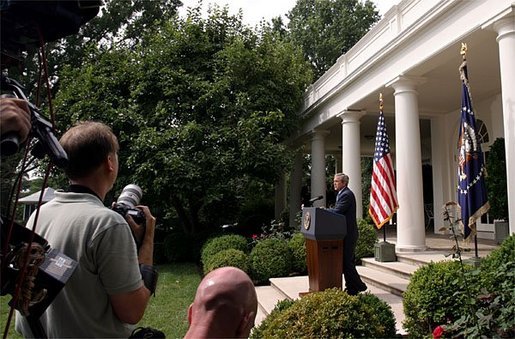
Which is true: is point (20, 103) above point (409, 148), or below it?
below

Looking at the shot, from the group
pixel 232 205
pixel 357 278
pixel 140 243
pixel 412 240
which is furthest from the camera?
pixel 232 205

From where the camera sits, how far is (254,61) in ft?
41.5

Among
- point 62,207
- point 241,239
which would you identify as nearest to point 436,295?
point 62,207

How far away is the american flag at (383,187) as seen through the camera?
8391 mm

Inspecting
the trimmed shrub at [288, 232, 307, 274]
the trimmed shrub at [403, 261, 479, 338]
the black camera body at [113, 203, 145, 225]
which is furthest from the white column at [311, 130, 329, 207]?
the black camera body at [113, 203, 145, 225]

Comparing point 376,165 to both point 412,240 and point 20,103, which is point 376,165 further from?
point 20,103

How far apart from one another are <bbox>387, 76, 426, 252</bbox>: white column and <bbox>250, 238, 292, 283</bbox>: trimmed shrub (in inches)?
97.0

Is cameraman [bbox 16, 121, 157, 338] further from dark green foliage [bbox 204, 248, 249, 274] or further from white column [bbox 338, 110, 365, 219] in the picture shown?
white column [bbox 338, 110, 365, 219]

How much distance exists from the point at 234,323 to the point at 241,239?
8978 millimetres

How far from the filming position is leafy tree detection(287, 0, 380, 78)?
94.0 feet

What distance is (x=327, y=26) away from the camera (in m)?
30.8

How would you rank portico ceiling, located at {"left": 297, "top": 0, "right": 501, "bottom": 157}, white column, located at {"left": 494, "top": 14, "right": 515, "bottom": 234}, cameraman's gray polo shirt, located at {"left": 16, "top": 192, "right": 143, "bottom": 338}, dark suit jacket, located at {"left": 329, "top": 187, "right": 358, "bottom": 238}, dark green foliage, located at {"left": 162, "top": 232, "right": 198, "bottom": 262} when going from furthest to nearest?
dark green foliage, located at {"left": 162, "top": 232, "right": 198, "bottom": 262} → portico ceiling, located at {"left": 297, "top": 0, "right": 501, "bottom": 157} → dark suit jacket, located at {"left": 329, "top": 187, "right": 358, "bottom": 238} → white column, located at {"left": 494, "top": 14, "right": 515, "bottom": 234} → cameraman's gray polo shirt, located at {"left": 16, "top": 192, "right": 143, "bottom": 338}

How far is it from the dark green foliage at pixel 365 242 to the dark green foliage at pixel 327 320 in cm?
583

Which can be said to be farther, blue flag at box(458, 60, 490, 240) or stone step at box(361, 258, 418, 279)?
stone step at box(361, 258, 418, 279)
